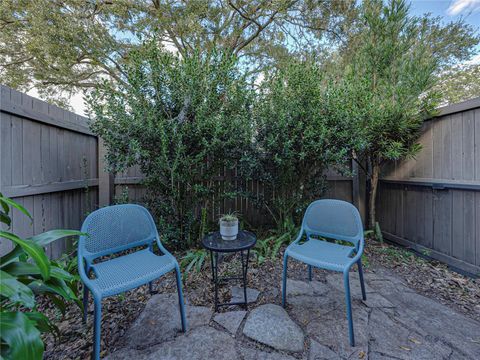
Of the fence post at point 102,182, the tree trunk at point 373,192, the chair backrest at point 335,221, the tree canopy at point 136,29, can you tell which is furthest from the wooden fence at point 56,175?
the tree canopy at point 136,29

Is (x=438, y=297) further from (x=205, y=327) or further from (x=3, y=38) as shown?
(x=3, y=38)

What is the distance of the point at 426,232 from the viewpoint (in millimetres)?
2820

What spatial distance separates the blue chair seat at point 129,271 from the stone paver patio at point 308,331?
412mm

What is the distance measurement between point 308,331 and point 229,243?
0.79 meters

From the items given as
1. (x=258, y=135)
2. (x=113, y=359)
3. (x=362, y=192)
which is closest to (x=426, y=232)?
(x=362, y=192)

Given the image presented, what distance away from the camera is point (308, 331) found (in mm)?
1554

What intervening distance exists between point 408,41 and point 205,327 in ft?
12.6

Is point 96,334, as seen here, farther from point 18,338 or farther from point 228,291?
point 228,291

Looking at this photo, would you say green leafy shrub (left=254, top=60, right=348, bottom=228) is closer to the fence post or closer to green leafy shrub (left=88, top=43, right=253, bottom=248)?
green leafy shrub (left=88, top=43, right=253, bottom=248)

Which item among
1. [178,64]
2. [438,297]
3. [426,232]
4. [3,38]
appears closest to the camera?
[438,297]

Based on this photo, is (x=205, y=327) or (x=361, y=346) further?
(x=205, y=327)

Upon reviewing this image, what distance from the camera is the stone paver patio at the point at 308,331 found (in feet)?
4.52

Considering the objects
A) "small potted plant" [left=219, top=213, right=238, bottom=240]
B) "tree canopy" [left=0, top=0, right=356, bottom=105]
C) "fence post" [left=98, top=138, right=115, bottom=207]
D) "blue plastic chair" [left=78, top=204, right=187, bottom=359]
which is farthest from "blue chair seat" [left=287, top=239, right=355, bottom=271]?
"tree canopy" [left=0, top=0, right=356, bottom=105]

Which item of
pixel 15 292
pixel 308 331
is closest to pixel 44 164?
pixel 15 292
